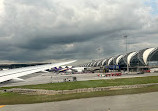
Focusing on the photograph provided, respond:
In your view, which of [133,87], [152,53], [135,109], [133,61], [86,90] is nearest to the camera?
[135,109]

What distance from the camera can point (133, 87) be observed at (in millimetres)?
31781

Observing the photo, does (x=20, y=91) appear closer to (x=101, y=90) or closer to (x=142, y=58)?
(x=101, y=90)

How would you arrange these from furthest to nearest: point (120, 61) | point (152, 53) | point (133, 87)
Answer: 1. point (120, 61)
2. point (152, 53)
3. point (133, 87)

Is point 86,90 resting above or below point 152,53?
below

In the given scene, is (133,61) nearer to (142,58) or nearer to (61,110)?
(142,58)

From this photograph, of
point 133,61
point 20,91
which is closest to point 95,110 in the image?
point 20,91

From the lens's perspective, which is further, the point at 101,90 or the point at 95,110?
the point at 101,90

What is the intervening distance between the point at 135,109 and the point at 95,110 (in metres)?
3.94

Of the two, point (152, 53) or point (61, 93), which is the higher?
point (152, 53)

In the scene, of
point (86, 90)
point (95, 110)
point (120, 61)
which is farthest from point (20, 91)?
point (120, 61)

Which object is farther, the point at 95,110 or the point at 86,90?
the point at 86,90

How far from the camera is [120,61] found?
153375 millimetres

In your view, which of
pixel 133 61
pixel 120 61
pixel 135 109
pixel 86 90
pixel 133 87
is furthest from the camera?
pixel 120 61

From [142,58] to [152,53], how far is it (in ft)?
27.1
